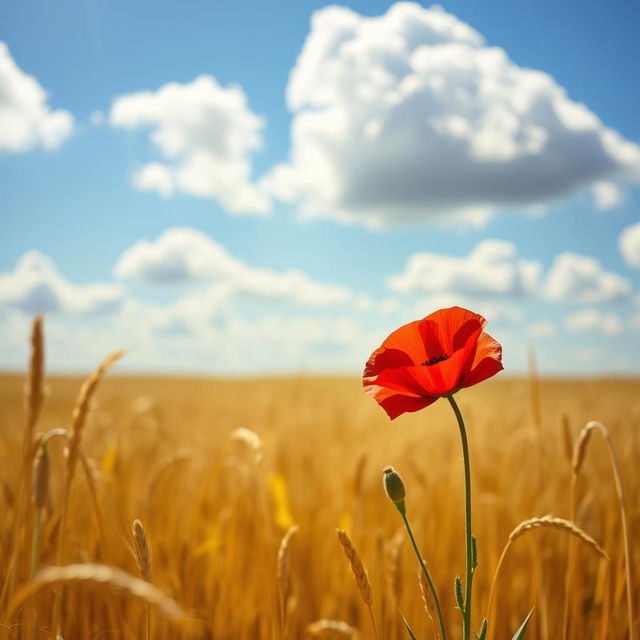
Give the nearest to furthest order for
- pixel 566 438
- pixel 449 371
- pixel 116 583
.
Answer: pixel 116 583, pixel 449 371, pixel 566 438

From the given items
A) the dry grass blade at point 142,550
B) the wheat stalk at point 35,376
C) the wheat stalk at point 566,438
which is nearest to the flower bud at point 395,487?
the dry grass blade at point 142,550

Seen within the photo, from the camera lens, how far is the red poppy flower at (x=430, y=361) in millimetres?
517

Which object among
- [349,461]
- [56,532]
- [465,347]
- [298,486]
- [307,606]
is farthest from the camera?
[349,461]

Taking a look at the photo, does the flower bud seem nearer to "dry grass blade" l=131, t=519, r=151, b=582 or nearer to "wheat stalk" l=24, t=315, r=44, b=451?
"dry grass blade" l=131, t=519, r=151, b=582

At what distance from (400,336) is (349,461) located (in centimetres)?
223

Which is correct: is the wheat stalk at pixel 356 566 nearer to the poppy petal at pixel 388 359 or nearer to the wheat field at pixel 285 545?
the wheat field at pixel 285 545

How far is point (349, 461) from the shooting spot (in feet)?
8.72

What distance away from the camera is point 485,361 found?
53 centimetres

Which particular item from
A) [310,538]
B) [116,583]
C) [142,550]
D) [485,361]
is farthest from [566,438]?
[310,538]

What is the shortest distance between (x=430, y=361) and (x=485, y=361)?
0.05m

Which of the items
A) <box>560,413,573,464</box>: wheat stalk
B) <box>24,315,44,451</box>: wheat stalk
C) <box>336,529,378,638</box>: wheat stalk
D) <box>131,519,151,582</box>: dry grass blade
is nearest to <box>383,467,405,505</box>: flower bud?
<box>336,529,378,638</box>: wheat stalk

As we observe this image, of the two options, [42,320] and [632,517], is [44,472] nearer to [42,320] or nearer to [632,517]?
[42,320]

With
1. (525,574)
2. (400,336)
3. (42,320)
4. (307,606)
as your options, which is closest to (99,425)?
(307,606)

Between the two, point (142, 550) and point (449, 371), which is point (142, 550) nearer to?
point (142, 550)
